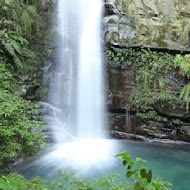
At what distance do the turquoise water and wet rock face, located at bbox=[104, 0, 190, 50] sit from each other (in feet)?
12.4

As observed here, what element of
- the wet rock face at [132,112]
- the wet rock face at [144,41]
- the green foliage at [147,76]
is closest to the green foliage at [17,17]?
the wet rock face at [144,41]

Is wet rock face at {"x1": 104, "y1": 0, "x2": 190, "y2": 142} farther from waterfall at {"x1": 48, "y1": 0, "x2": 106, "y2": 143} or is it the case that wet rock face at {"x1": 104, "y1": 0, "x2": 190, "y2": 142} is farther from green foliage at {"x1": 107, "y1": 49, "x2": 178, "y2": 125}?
waterfall at {"x1": 48, "y1": 0, "x2": 106, "y2": 143}

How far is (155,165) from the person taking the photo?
593cm

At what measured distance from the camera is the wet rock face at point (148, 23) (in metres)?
8.17

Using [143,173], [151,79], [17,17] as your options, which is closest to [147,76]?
[151,79]

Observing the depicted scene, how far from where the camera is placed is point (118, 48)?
848 centimetres

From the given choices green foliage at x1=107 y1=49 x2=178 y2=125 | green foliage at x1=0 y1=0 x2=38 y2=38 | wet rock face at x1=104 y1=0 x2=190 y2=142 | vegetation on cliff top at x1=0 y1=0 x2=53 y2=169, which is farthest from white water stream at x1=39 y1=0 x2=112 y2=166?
green foliage at x1=0 y1=0 x2=38 y2=38

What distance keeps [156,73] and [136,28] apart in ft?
6.53

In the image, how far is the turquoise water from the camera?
5.10 meters

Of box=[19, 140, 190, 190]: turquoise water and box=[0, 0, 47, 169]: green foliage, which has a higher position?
box=[0, 0, 47, 169]: green foliage

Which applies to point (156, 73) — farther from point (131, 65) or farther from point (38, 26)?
point (38, 26)

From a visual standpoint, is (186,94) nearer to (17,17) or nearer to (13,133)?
(13,133)

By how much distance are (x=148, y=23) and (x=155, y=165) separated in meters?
5.55

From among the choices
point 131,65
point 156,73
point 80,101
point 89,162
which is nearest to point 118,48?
point 131,65
